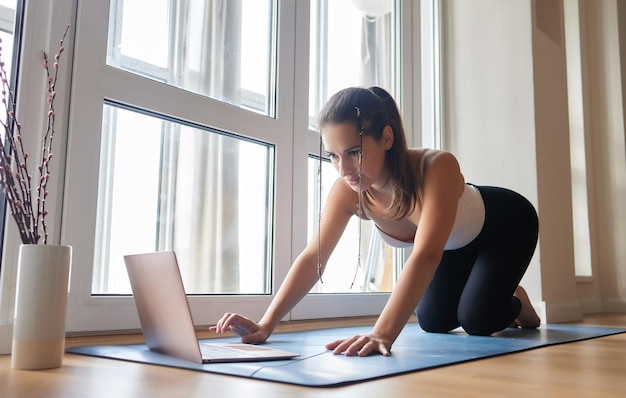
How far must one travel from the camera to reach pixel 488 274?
6.57ft

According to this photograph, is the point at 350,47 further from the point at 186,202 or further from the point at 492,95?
the point at 186,202

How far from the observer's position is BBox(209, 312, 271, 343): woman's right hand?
146 centimetres

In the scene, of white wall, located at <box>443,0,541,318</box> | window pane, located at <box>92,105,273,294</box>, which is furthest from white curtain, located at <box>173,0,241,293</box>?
white wall, located at <box>443,0,541,318</box>

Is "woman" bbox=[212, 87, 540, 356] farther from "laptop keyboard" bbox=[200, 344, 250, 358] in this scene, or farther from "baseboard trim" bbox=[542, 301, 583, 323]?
"baseboard trim" bbox=[542, 301, 583, 323]

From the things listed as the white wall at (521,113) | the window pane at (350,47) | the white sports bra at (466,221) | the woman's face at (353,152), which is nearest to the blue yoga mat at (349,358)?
the white sports bra at (466,221)

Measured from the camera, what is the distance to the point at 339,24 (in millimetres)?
2742

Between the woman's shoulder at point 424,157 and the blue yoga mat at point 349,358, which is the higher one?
the woman's shoulder at point 424,157

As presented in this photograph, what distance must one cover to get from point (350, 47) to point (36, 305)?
2.01 meters

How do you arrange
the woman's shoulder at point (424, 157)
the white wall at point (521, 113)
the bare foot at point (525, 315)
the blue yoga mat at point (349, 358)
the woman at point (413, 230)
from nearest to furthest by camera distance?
the blue yoga mat at point (349, 358) < the woman at point (413, 230) < the woman's shoulder at point (424, 157) < the bare foot at point (525, 315) < the white wall at point (521, 113)

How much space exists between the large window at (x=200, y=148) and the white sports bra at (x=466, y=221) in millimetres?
355

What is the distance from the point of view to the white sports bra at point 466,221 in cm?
190

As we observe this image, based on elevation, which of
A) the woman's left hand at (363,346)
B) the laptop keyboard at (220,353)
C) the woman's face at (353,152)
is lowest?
the laptop keyboard at (220,353)

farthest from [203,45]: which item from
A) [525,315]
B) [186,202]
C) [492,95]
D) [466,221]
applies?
[492,95]

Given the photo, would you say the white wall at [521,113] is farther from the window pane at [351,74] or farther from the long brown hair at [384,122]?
the long brown hair at [384,122]
